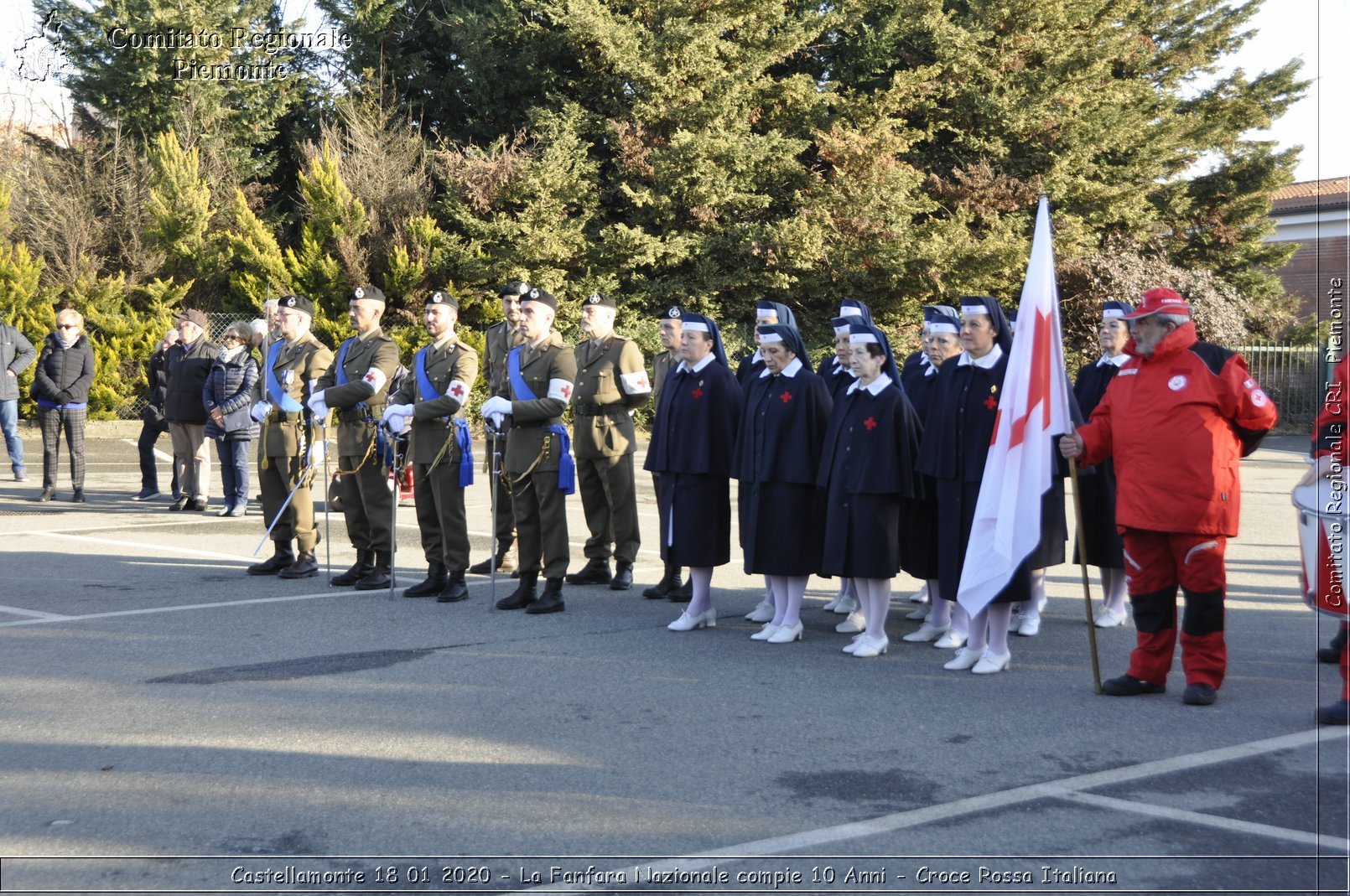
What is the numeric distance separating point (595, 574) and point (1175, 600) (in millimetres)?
5071

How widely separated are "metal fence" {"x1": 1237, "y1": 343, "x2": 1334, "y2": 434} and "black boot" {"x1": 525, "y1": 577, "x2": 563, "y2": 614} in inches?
1175

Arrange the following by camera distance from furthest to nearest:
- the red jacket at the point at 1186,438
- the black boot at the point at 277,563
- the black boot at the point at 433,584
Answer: the black boot at the point at 277,563, the black boot at the point at 433,584, the red jacket at the point at 1186,438

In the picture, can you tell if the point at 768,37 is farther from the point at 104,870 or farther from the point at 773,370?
the point at 104,870

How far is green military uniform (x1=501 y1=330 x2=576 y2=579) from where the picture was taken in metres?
9.50

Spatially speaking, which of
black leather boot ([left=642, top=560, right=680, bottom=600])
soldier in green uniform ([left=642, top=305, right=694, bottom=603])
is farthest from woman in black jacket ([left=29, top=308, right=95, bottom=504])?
black leather boot ([left=642, top=560, right=680, bottom=600])

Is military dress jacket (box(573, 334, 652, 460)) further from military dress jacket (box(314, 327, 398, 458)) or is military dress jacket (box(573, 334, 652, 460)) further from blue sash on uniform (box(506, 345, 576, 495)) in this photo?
military dress jacket (box(314, 327, 398, 458))

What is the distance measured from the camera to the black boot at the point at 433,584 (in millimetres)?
10094

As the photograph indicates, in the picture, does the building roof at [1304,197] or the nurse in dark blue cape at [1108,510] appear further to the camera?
the building roof at [1304,197]

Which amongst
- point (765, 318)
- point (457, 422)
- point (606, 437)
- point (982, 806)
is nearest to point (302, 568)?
point (457, 422)

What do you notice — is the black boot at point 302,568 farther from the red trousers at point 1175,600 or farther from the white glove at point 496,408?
the red trousers at point 1175,600

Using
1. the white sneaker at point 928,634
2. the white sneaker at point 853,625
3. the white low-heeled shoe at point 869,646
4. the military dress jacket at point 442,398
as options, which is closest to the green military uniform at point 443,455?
the military dress jacket at point 442,398

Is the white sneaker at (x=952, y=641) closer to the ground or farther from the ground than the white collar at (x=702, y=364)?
closer to the ground

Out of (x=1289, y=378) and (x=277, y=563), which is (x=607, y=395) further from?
(x=1289, y=378)

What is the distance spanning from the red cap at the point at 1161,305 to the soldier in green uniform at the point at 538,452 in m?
4.11
